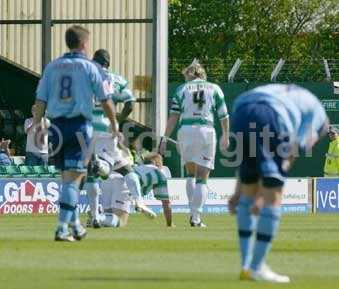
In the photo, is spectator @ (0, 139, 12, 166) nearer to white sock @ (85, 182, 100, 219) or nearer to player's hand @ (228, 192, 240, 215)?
white sock @ (85, 182, 100, 219)

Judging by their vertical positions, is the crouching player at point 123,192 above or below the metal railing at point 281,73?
below

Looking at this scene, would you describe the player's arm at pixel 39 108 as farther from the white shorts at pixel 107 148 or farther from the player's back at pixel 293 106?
the player's back at pixel 293 106

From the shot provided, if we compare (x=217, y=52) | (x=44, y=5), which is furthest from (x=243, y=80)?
(x=217, y=52)

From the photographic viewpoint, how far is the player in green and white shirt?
20.3 meters

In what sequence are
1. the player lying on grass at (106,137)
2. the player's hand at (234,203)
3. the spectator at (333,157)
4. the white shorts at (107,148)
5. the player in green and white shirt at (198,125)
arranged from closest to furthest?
the player's hand at (234,203)
the player lying on grass at (106,137)
the white shorts at (107,148)
the player in green and white shirt at (198,125)
the spectator at (333,157)

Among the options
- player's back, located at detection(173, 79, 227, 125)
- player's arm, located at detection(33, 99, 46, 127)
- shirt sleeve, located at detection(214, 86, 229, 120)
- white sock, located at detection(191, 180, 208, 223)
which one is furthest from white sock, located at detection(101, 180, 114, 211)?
player's arm, located at detection(33, 99, 46, 127)

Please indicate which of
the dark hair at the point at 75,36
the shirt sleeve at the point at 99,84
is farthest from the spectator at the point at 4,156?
the dark hair at the point at 75,36

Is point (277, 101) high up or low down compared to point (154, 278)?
up

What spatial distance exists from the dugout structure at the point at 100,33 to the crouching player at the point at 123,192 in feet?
68.5

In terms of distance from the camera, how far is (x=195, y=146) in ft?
67.2

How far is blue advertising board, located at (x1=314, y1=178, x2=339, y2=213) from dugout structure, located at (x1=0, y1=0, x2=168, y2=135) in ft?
36.3

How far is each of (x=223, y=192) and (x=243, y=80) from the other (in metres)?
12.9

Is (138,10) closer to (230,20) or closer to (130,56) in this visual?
(130,56)

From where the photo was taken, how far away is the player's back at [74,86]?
15805mm
